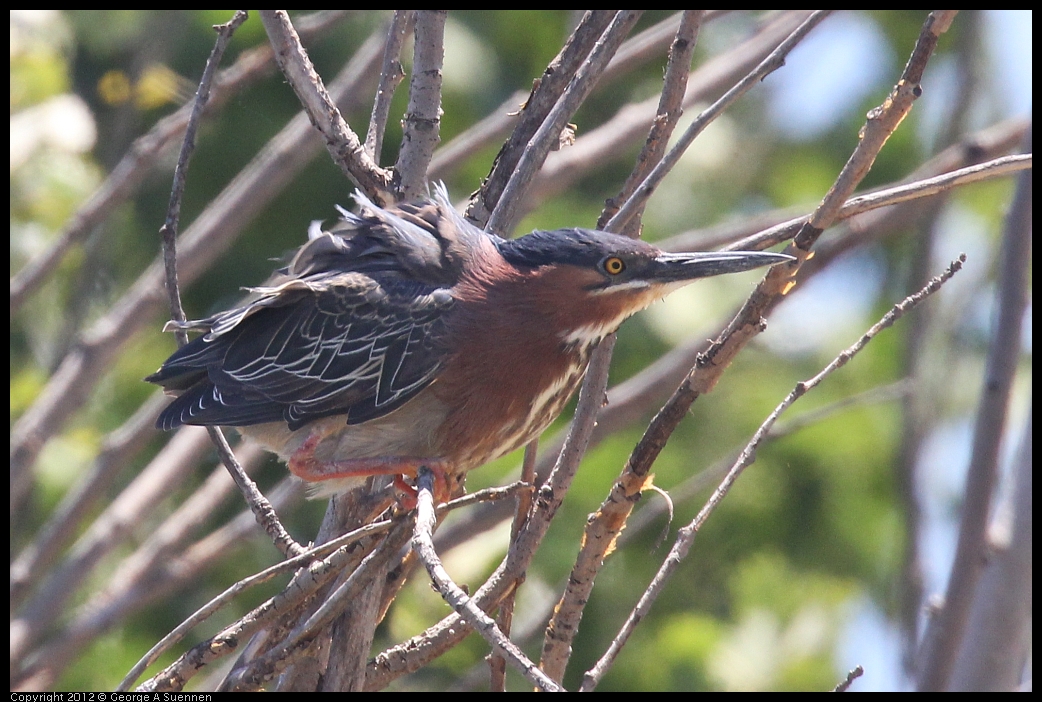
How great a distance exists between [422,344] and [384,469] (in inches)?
15.1

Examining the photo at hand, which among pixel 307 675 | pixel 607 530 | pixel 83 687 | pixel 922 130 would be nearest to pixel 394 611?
pixel 83 687

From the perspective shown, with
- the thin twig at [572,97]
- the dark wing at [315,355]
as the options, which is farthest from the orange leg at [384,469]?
the thin twig at [572,97]

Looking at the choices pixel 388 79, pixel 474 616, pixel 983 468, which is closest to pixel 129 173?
pixel 388 79

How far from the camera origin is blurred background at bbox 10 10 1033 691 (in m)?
4.27

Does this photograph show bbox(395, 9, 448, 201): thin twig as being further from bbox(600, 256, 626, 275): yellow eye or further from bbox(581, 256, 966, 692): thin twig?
bbox(581, 256, 966, 692): thin twig

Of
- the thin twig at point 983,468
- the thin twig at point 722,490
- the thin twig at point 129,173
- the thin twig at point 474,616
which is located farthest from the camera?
the thin twig at point 129,173

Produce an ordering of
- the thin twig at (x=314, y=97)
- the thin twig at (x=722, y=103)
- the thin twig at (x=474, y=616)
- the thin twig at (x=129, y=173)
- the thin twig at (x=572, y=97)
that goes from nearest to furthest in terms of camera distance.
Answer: the thin twig at (x=474, y=616), the thin twig at (x=722, y=103), the thin twig at (x=572, y=97), the thin twig at (x=314, y=97), the thin twig at (x=129, y=173)

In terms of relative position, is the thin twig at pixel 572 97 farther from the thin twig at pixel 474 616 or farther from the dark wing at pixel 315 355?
the thin twig at pixel 474 616

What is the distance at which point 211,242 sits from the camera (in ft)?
14.0

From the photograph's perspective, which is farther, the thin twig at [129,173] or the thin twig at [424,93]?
the thin twig at [129,173]

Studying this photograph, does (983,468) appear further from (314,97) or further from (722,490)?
(314,97)

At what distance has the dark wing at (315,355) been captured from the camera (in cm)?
309

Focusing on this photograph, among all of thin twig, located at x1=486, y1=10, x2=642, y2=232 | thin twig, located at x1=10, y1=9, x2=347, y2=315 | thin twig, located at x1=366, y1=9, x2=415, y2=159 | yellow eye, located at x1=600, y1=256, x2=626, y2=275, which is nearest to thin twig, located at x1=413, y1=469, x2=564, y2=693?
thin twig, located at x1=486, y1=10, x2=642, y2=232
